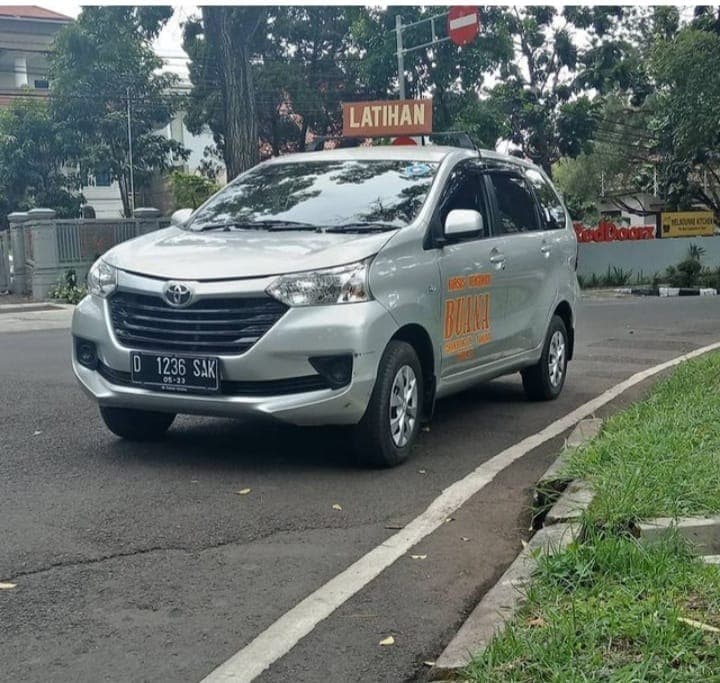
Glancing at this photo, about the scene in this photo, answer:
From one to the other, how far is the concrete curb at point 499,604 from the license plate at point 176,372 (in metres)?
1.89

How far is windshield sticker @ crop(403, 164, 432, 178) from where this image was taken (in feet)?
21.3

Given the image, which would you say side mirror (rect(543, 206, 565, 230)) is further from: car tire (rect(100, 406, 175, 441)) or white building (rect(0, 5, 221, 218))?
white building (rect(0, 5, 221, 218))

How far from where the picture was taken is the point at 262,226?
20.2ft

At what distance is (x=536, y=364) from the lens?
7.89m

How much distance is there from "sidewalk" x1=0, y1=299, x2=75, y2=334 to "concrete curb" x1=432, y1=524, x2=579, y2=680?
12.9 m

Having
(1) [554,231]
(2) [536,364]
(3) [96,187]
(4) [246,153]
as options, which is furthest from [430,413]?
(3) [96,187]

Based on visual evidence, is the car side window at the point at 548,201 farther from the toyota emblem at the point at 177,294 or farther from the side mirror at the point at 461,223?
the toyota emblem at the point at 177,294

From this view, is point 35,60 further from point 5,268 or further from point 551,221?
point 551,221

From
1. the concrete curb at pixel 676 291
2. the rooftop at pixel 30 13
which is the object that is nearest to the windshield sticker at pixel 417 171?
the concrete curb at pixel 676 291

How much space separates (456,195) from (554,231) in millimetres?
1770

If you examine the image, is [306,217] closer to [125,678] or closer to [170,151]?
[125,678]

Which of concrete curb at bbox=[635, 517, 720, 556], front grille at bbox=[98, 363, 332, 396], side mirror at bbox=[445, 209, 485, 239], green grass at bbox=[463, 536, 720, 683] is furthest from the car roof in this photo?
green grass at bbox=[463, 536, 720, 683]

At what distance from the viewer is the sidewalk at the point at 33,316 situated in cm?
1669

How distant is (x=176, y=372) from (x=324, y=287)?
0.89 metres
